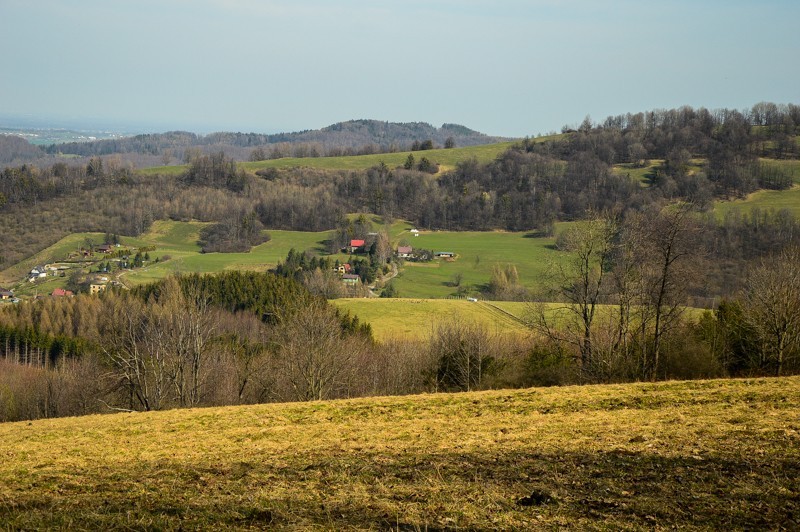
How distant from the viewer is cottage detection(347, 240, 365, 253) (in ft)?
410

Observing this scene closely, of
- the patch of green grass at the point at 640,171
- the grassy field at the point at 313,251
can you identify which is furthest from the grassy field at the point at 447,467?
the patch of green grass at the point at 640,171

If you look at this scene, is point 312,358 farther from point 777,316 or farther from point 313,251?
point 313,251

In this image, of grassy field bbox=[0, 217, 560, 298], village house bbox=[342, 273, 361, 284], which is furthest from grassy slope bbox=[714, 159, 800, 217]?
village house bbox=[342, 273, 361, 284]

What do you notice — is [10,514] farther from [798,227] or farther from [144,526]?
[798,227]

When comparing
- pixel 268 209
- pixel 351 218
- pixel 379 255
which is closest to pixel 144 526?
pixel 379 255

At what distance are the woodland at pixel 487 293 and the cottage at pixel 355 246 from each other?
1555 centimetres

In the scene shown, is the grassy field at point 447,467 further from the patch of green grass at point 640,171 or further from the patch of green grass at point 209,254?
the patch of green grass at point 640,171

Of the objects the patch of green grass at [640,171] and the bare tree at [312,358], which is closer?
the bare tree at [312,358]

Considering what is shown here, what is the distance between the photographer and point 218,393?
44281 millimetres

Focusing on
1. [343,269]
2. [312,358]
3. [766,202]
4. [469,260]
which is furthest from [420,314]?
[766,202]

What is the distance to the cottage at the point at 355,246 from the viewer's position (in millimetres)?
125000

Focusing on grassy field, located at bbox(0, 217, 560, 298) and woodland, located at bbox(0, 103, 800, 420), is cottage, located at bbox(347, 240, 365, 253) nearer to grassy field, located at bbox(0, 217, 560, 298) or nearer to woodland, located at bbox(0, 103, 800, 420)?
grassy field, located at bbox(0, 217, 560, 298)

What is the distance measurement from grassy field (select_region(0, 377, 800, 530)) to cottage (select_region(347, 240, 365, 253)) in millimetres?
106179

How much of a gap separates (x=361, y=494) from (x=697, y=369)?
76.1ft
